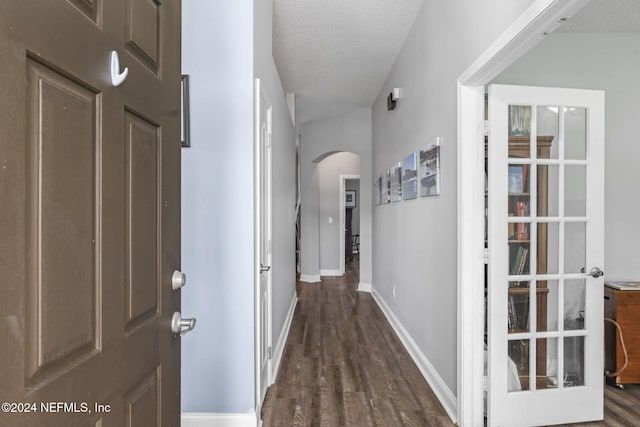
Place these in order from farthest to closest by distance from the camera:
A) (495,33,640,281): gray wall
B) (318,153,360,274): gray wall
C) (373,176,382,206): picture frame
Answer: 1. (318,153,360,274): gray wall
2. (373,176,382,206): picture frame
3. (495,33,640,281): gray wall

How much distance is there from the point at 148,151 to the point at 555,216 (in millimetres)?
2131

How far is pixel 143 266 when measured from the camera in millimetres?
864

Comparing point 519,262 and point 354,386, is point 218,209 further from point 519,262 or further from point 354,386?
point 519,262

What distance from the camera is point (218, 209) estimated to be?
1978 mm

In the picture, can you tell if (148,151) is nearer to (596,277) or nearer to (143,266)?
(143,266)

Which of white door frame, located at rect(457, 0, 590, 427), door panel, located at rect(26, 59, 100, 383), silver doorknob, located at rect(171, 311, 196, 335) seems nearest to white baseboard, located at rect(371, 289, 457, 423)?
white door frame, located at rect(457, 0, 590, 427)

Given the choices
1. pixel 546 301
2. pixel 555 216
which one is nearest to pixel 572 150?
pixel 555 216

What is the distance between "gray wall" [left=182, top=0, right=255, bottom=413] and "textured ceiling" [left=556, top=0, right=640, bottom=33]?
2.19 meters

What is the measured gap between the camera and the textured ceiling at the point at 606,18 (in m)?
2.39

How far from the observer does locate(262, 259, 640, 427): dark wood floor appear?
2150mm

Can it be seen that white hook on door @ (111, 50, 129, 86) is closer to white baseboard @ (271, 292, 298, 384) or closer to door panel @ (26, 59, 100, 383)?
door panel @ (26, 59, 100, 383)

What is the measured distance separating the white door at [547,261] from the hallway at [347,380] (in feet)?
1.90

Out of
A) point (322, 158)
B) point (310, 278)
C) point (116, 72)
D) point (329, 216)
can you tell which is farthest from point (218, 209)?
point (329, 216)

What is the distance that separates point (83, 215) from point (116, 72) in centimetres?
30
